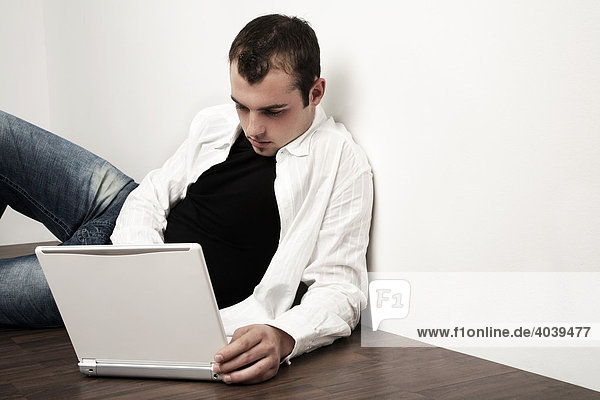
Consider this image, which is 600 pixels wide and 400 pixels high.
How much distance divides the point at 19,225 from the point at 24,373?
88.9 inches

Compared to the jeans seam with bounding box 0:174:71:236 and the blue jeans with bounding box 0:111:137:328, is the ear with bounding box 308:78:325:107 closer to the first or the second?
the blue jeans with bounding box 0:111:137:328

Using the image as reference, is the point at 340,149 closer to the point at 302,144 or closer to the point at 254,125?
the point at 302,144

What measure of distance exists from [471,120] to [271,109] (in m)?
0.45

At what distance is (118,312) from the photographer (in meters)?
1.29

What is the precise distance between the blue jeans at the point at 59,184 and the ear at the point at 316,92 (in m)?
0.68

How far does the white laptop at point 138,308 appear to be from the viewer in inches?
48.1

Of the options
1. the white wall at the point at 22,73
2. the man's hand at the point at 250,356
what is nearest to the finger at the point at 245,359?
the man's hand at the point at 250,356

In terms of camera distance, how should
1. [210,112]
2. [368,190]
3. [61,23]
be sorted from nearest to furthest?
[368,190] → [210,112] → [61,23]

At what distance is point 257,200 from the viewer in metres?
1.72

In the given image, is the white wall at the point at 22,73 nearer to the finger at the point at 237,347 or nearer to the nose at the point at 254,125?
the nose at the point at 254,125

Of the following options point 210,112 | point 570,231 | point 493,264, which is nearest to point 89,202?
point 210,112

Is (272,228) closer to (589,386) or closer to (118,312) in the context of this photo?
(118,312)

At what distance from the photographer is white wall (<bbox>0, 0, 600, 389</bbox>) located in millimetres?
1226

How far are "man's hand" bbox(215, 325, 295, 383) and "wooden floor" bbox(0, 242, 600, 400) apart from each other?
23 millimetres
